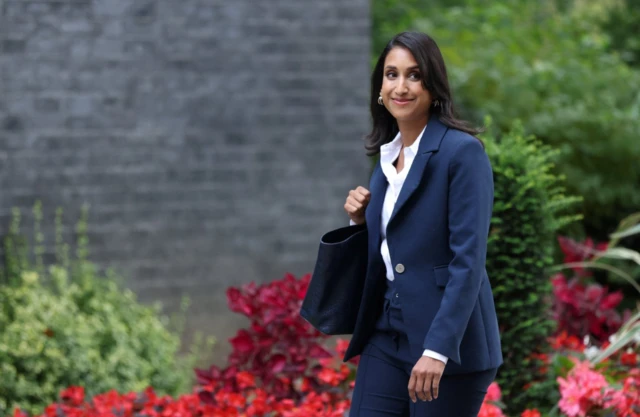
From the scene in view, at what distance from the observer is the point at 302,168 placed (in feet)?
20.6

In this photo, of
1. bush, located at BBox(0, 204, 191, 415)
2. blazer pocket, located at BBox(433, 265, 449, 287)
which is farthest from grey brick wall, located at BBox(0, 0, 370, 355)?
blazer pocket, located at BBox(433, 265, 449, 287)

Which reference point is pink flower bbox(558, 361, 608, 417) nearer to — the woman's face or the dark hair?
the dark hair

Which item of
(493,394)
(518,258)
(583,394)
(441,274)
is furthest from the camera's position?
(518,258)

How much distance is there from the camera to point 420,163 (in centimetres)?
282

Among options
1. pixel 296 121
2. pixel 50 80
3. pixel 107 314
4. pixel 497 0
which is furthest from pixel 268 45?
pixel 497 0

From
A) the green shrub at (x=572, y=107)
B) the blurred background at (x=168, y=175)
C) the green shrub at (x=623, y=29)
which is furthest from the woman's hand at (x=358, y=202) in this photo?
the green shrub at (x=623, y=29)

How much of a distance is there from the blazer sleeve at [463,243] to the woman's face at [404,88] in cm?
18

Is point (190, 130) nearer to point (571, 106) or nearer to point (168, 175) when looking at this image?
point (168, 175)

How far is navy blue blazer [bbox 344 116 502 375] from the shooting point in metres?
2.67

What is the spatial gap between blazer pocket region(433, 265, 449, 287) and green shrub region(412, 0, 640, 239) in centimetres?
468

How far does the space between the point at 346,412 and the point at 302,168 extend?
2481 millimetres

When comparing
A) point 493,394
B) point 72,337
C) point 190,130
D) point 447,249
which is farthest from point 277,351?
point 190,130

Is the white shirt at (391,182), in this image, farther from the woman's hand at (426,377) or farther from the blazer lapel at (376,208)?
the woman's hand at (426,377)

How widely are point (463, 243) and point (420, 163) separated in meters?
0.27
